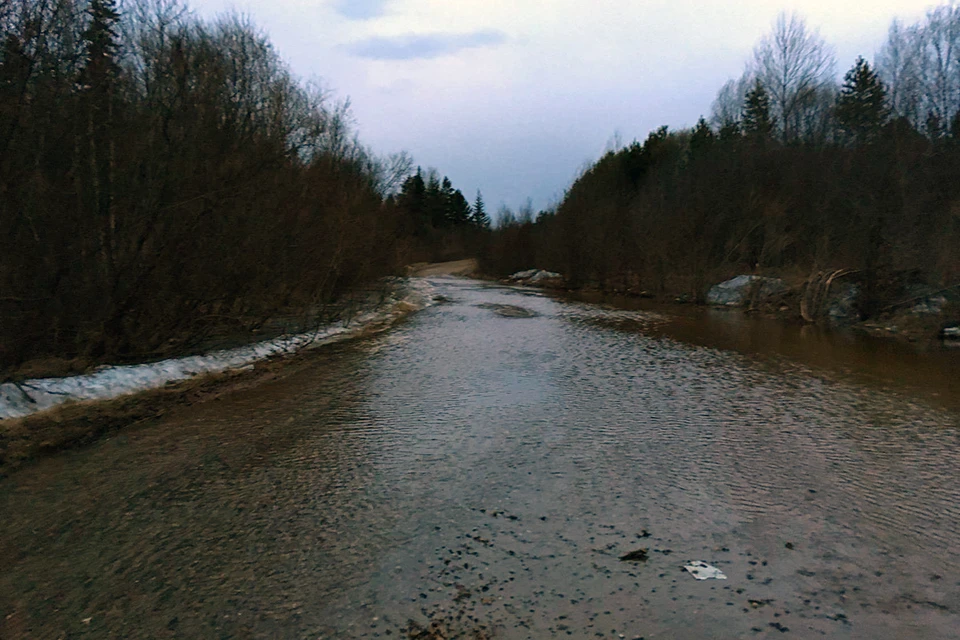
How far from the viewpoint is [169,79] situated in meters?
11.6

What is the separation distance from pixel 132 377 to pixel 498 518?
7.73 metres

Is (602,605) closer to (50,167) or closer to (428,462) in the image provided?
(428,462)

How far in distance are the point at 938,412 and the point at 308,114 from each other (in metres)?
21.1

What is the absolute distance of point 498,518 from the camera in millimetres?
5508

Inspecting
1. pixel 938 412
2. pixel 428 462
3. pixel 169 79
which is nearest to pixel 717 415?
pixel 938 412

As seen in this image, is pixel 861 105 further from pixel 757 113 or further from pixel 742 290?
pixel 742 290

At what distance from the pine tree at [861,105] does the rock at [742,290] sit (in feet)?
33.4

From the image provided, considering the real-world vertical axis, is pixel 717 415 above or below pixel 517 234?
below

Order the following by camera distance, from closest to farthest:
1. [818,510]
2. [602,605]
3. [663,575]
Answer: [602,605] → [663,575] → [818,510]

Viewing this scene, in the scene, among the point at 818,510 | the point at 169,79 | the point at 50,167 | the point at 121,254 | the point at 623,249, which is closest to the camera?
the point at 818,510

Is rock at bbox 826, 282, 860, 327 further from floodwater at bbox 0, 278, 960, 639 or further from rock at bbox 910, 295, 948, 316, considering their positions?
floodwater at bbox 0, 278, 960, 639

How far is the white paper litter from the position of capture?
14.7 feet

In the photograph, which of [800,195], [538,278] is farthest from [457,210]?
[800,195]

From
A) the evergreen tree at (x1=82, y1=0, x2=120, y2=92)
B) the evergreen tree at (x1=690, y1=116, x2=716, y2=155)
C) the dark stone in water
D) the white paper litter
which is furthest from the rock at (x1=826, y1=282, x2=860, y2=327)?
the evergreen tree at (x1=690, y1=116, x2=716, y2=155)
